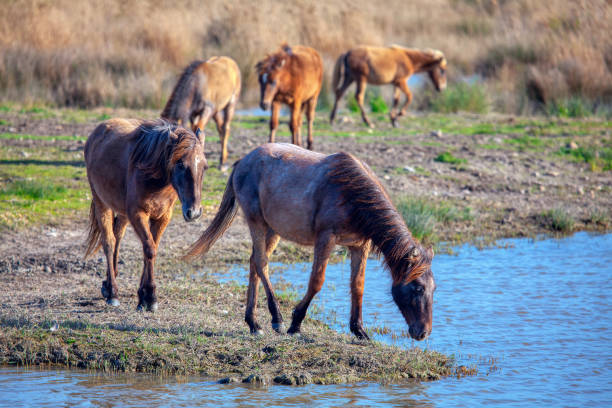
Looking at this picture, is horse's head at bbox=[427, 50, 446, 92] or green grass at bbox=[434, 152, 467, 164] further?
horse's head at bbox=[427, 50, 446, 92]

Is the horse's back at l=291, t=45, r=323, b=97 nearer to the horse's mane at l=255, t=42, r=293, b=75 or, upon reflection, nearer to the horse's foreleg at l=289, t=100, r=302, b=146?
the horse's mane at l=255, t=42, r=293, b=75

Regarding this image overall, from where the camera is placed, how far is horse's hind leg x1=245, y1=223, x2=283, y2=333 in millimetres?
6375

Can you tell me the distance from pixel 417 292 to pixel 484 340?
1286 millimetres

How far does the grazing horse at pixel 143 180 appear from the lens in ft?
21.7

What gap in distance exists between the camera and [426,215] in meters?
10.1

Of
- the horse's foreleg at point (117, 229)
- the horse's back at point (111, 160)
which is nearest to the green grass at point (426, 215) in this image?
the horse's foreleg at point (117, 229)

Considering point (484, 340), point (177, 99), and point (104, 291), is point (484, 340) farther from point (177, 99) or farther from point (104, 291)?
point (177, 99)

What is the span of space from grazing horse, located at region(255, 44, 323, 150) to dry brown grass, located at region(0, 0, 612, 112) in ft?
14.0

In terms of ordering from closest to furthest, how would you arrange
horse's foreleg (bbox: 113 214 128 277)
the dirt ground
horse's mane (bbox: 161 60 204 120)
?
the dirt ground
horse's foreleg (bbox: 113 214 128 277)
horse's mane (bbox: 161 60 204 120)

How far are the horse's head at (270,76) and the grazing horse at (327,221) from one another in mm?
7149

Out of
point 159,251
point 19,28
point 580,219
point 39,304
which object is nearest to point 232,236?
point 159,251

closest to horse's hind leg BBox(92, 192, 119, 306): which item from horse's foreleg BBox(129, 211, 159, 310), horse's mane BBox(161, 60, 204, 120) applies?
horse's foreleg BBox(129, 211, 159, 310)

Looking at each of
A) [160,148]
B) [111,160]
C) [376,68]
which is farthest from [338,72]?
[160,148]

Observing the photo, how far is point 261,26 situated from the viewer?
22.3 m
